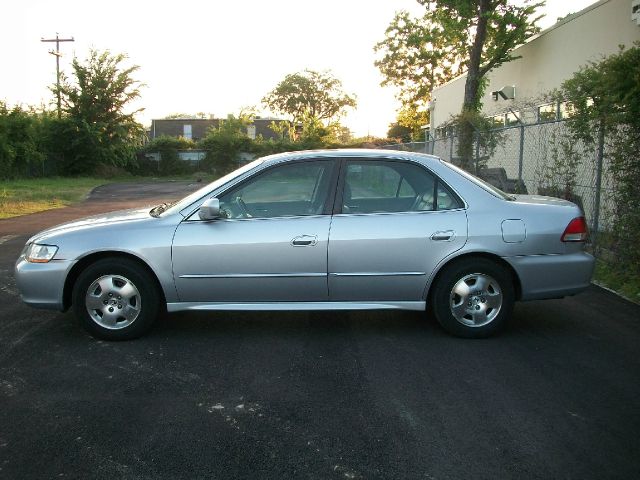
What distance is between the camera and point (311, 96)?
8712 cm

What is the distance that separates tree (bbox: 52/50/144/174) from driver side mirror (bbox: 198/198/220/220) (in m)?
37.3

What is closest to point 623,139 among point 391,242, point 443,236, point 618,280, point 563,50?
point 618,280

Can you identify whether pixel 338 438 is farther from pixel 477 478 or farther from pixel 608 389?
pixel 608 389

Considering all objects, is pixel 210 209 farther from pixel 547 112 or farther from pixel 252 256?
pixel 547 112

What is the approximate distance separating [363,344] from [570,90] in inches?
243

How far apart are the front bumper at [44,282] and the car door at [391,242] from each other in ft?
7.44

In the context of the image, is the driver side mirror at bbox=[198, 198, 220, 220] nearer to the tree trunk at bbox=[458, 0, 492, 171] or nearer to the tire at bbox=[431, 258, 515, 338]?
the tire at bbox=[431, 258, 515, 338]

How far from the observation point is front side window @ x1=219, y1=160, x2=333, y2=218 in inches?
214

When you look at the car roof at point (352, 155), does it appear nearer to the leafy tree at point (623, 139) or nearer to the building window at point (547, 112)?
the leafy tree at point (623, 139)

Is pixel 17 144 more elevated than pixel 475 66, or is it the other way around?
pixel 475 66

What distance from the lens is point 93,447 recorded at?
3.43 m

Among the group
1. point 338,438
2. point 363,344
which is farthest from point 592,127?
point 338,438

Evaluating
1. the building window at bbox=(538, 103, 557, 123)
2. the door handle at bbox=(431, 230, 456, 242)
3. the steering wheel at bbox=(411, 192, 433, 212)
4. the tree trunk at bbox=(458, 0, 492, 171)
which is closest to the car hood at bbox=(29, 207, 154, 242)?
the steering wheel at bbox=(411, 192, 433, 212)

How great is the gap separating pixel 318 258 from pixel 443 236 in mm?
1067
